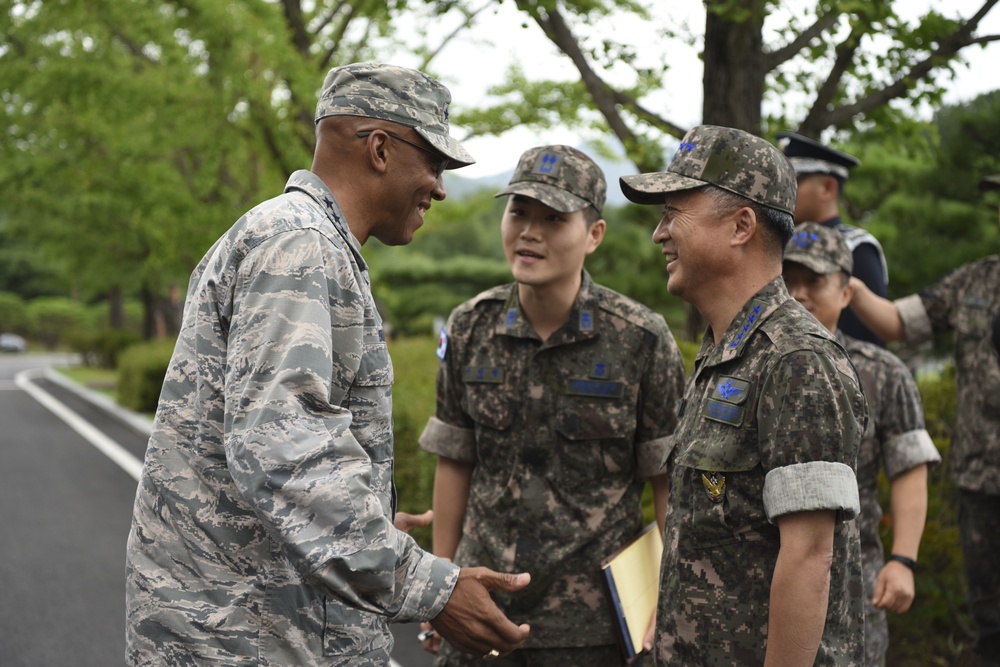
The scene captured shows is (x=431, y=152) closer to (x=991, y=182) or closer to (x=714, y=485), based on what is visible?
(x=714, y=485)

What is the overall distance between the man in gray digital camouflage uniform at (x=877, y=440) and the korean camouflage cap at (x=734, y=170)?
106cm

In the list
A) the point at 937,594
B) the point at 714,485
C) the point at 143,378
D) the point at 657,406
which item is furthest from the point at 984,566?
the point at 143,378

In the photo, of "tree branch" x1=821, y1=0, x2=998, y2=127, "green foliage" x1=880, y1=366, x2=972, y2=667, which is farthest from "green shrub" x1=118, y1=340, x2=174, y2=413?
"green foliage" x1=880, y1=366, x2=972, y2=667

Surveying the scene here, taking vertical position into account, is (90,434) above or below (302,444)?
below

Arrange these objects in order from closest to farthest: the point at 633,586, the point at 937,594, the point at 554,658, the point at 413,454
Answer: the point at 633,586
the point at 554,658
the point at 937,594
the point at 413,454

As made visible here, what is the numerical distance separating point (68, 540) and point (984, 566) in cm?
674

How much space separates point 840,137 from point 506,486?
5.40 meters

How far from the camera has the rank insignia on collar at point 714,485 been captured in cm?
219

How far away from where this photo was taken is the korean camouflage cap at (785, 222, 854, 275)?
3.31 meters

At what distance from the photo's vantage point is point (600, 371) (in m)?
3.13

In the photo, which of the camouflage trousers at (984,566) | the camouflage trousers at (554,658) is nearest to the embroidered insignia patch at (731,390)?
the camouflage trousers at (554,658)

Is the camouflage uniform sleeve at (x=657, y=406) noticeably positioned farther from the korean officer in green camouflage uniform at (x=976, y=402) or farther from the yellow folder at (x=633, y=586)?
the korean officer in green camouflage uniform at (x=976, y=402)

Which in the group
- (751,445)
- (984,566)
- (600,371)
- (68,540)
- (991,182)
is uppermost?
(991,182)

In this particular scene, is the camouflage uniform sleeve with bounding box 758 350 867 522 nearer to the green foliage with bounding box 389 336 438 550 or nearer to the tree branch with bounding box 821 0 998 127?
the green foliage with bounding box 389 336 438 550
